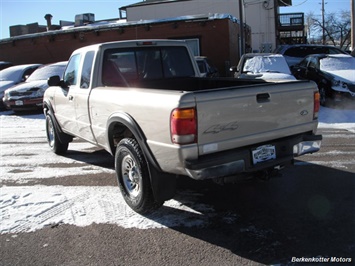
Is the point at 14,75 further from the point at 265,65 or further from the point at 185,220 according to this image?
the point at 185,220

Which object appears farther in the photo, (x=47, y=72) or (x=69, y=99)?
(x=47, y=72)

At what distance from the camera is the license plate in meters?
3.84

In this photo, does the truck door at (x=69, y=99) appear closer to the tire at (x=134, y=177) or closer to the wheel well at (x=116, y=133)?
the wheel well at (x=116, y=133)

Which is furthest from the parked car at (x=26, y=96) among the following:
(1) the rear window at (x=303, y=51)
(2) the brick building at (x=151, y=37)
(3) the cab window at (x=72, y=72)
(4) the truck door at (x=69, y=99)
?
(1) the rear window at (x=303, y=51)

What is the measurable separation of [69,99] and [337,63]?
1015cm

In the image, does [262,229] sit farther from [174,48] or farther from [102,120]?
[174,48]

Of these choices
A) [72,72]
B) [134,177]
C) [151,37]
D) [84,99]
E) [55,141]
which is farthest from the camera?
[151,37]

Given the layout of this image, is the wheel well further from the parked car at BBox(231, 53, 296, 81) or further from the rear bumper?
the parked car at BBox(231, 53, 296, 81)

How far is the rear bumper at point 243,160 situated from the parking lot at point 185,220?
2.05 ft

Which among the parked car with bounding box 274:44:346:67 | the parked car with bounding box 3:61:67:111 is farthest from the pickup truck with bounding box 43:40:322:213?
the parked car with bounding box 274:44:346:67

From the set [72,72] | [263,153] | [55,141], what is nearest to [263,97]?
[263,153]

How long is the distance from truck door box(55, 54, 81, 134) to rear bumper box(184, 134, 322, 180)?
292 cm

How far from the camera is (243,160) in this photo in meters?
3.73

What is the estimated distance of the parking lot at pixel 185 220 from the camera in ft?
11.2
